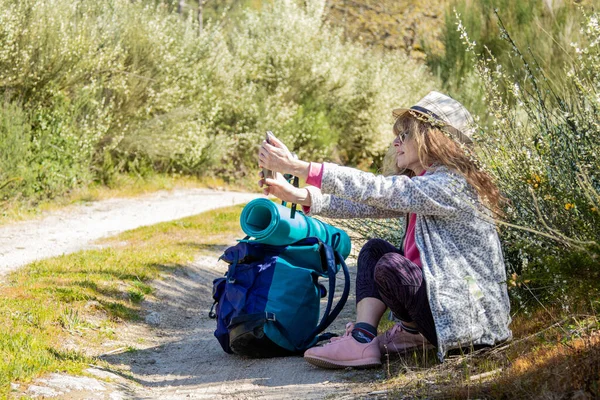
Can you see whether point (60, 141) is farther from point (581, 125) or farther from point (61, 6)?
point (581, 125)

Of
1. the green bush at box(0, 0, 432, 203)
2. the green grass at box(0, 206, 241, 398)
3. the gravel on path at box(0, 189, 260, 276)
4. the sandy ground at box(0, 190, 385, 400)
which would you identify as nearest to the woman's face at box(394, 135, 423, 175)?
the sandy ground at box(0, 190, 385, 400)

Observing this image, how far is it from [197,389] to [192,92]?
10.4 metres

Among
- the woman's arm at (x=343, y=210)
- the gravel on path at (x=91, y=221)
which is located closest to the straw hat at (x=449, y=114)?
the woman's arm at (x=343, y=210)

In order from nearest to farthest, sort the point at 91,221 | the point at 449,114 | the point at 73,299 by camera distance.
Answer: the point at 449,114 → the point at 73,299 → the point at 91,221

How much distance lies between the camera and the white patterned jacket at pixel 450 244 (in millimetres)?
3443

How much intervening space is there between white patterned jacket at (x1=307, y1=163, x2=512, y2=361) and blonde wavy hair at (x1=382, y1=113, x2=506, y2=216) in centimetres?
4

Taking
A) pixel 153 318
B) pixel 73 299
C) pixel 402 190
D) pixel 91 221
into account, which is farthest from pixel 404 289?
pixel 91 221

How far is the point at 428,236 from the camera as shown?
3598 millimetres

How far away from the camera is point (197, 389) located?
377 cm

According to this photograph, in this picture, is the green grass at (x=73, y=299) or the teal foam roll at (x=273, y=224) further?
the teal foam roll at (x=273, y=224)

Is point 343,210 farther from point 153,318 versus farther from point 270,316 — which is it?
Answer: point 153,318

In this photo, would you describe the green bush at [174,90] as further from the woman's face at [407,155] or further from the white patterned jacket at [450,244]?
the white patterned jacket at [450,244]

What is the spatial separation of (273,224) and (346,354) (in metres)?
0.75

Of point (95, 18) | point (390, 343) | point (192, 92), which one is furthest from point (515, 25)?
point (390, 343)
